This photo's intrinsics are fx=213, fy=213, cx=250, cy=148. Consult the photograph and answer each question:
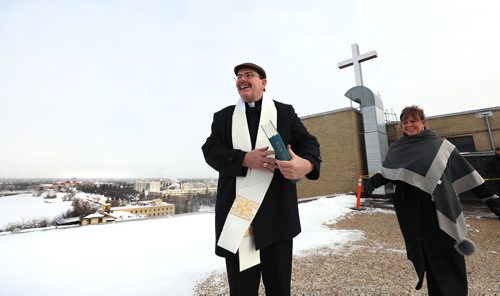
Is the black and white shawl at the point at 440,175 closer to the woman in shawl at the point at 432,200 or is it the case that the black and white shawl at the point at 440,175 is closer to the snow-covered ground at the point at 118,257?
the woman in shawl at the point at 432,200

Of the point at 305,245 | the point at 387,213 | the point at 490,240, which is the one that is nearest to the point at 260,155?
the point at 305,245

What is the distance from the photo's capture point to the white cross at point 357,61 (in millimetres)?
13398

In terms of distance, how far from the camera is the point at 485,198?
2.12 meters

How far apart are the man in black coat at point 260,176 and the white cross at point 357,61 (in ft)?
46.9

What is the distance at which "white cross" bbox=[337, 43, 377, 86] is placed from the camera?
13.4m

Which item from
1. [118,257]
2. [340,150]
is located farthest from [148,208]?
[340,150]

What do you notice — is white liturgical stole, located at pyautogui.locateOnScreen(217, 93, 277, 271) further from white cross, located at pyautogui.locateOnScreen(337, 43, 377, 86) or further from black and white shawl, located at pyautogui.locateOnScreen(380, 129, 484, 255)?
white cross, located at pyautogui.locateOnScreen(337, 43, 377, 86)

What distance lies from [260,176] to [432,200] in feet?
5.94

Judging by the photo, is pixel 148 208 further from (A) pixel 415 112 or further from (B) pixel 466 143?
(B) pixel 466 143

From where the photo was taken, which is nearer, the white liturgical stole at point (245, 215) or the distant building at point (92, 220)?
the white liturgical stole at point (245, 215)

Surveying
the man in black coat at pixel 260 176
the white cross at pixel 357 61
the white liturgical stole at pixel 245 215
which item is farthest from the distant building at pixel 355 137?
the white liturgical stole at pixel 245 215

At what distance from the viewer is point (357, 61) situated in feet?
45.3

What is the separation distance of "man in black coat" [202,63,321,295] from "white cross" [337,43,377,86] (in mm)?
14310

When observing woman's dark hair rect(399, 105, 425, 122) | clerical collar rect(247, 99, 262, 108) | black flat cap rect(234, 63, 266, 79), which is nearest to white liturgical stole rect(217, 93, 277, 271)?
clerical collar rect(247, 99, 262, 108)
